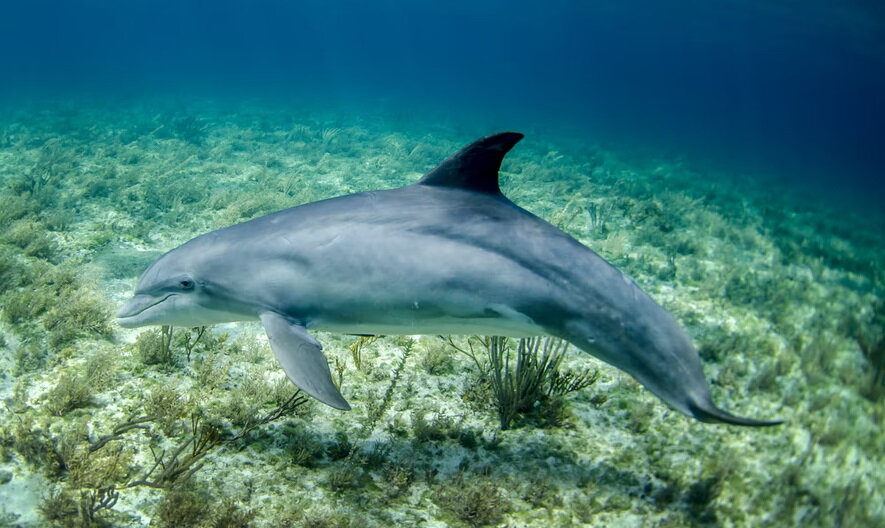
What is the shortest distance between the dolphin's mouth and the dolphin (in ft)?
0.50

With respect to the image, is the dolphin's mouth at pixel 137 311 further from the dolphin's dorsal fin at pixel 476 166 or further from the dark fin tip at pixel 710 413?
the dark fin tip at pixel 710 413

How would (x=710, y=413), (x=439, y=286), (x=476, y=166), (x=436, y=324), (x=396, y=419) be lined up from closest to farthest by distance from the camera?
(x=710, y=413) < (x=439, y=286) < (x=436, y=324) < (x=476, y=166) < (x=396, y=419)

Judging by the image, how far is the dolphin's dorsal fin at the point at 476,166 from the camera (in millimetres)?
3369

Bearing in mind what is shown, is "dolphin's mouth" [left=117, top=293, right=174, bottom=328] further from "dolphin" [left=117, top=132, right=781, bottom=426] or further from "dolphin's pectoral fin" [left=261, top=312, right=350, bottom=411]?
"dolphin's pectoral fin" [left=261, top=312, right=350, bottom=411]

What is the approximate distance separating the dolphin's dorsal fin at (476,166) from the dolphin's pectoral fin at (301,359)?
1.42 m

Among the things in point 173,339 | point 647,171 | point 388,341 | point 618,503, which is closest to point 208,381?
point 173,339

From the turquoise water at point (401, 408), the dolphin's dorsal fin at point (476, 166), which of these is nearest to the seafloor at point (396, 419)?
the turquoise water at point (401, 408)

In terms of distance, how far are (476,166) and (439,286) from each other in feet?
3.12

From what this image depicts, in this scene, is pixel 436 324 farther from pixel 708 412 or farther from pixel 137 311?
pixel 137 311

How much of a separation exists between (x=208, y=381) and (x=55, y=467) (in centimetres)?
130

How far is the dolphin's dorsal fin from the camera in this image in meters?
3.37

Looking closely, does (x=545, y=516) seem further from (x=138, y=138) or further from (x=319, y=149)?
(x=138, y=138)

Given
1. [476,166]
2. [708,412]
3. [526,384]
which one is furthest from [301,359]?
[708,412]

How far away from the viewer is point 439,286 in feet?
10.1
